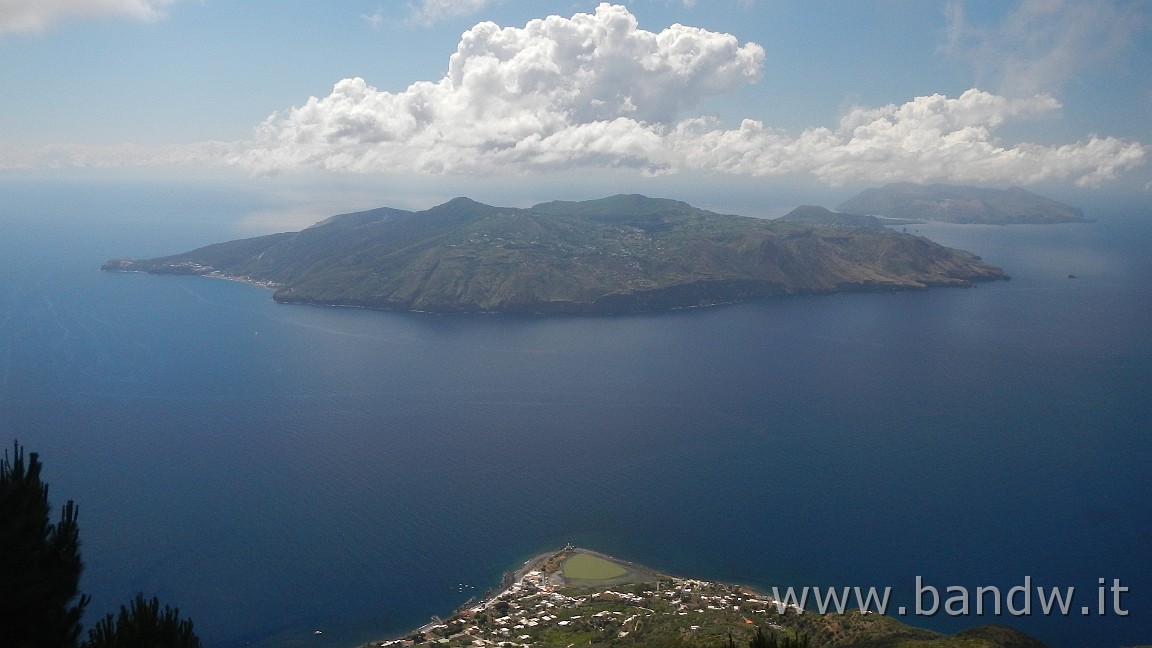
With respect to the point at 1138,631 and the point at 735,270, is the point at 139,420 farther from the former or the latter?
the point at 735,270

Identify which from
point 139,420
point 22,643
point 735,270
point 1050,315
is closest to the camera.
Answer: point 22,643

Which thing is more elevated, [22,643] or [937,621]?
[22,643]

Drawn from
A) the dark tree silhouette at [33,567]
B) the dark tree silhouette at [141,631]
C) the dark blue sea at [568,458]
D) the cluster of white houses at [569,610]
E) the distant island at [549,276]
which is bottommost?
the cluster of white houses at [569,610]

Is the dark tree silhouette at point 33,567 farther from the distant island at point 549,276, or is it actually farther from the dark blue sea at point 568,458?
the distant island at point 549,276

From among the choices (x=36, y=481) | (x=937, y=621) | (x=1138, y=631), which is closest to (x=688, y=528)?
(x=937, y=621)

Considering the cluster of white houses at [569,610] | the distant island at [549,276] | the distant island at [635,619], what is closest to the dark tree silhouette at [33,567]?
the distant island at [635,619]

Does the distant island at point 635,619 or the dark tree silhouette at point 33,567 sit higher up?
the dark tree silhouette at point 33,567
